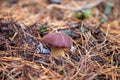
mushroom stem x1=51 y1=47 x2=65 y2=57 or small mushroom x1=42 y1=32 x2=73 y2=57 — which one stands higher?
small mushroom x1=42 y1=32 x2=73 y2=57

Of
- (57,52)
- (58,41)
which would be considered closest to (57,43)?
(58,41)

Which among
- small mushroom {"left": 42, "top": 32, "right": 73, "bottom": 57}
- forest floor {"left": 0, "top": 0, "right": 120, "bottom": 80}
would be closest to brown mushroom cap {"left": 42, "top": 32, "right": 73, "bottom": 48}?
small mushroom {"left": 42, "top": 32, "right": 73, "bottom": 57}

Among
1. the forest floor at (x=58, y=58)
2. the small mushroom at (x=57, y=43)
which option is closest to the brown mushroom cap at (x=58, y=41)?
the small mushroom at (x=57, y=43)

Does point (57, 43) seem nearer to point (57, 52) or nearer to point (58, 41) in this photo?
point (58, 41)

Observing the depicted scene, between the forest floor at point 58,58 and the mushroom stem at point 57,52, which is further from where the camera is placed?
the mushroom stem at point 57,52

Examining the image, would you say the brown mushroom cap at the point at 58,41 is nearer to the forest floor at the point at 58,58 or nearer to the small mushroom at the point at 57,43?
the small mushroom at the point at 57,43

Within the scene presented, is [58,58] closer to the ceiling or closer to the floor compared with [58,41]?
closer to the floor

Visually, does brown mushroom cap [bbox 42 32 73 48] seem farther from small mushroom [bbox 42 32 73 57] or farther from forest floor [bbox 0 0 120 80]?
forest floor [bbox 0 0 120 80]

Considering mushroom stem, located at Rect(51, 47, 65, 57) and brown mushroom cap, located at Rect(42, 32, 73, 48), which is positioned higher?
brown mushroom cap, located at Rect(42, 32, 73, 48)

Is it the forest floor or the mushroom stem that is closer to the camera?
the forest floor

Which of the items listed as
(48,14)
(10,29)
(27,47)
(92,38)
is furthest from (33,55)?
(48,14)

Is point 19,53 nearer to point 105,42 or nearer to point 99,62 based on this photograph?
point 99,62

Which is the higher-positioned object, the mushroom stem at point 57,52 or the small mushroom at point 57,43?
the small mushroom at point 57,43
